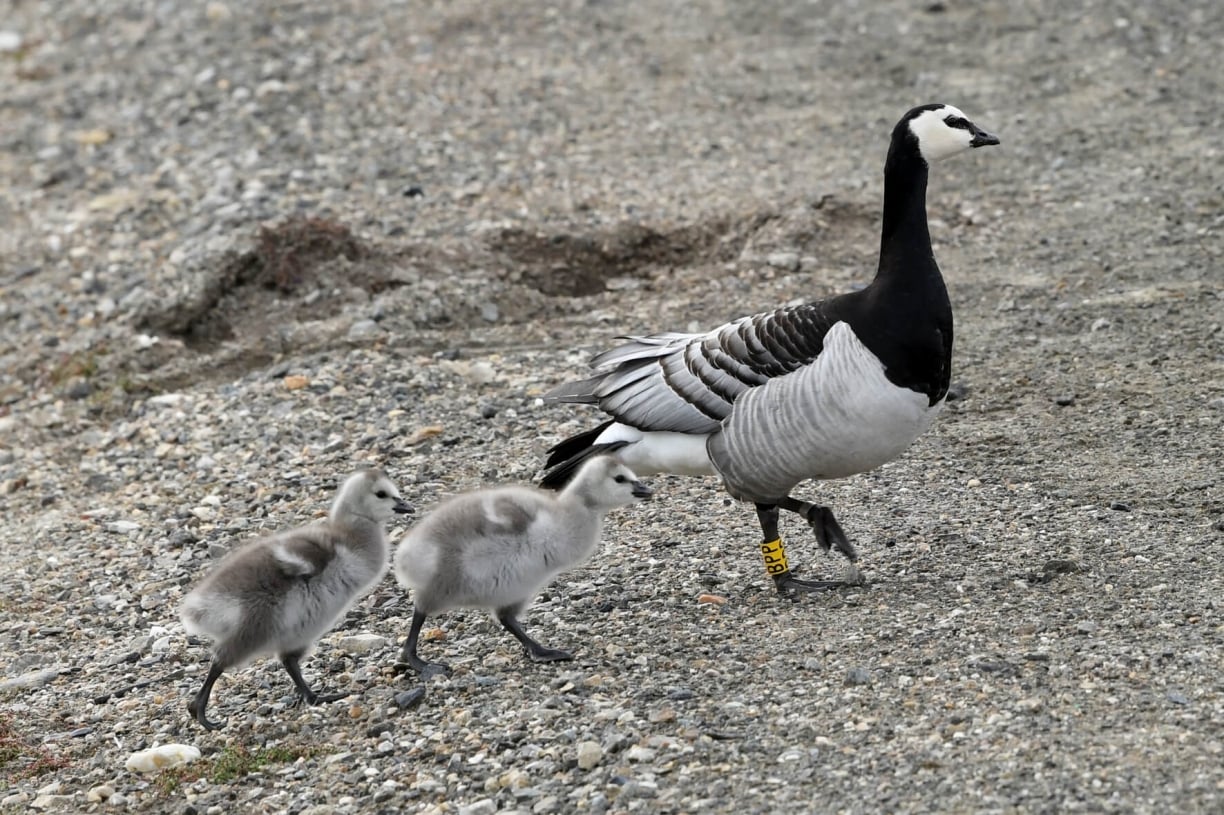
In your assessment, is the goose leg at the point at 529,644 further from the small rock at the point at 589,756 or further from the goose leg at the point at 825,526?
the goose leg at the point at 825,526

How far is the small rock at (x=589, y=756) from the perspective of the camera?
234 inches

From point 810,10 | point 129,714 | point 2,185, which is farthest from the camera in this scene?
point 810,10

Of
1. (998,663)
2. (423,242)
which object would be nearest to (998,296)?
(423,242)

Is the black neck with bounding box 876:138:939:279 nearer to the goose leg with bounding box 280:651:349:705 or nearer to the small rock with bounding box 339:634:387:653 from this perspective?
the small rock with bounding box 339:634:387:653

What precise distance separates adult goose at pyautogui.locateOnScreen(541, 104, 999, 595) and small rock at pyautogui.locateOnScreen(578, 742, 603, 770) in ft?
5.93

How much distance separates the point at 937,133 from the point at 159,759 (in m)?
4.70

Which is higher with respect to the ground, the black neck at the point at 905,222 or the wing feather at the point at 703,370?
the black neck at the point at 905,222

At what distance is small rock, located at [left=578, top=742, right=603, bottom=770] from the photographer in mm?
5949

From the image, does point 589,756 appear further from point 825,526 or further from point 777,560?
point 825,526

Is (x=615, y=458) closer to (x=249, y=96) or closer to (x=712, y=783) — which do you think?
(x=712, y=783)

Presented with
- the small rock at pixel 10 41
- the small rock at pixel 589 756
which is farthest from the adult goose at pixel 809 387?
the small rock at pixel 10 41

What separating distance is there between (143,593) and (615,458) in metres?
3.02

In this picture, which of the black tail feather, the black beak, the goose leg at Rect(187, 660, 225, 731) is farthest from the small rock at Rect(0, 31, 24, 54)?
the black beak

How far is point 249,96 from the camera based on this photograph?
1578cm
